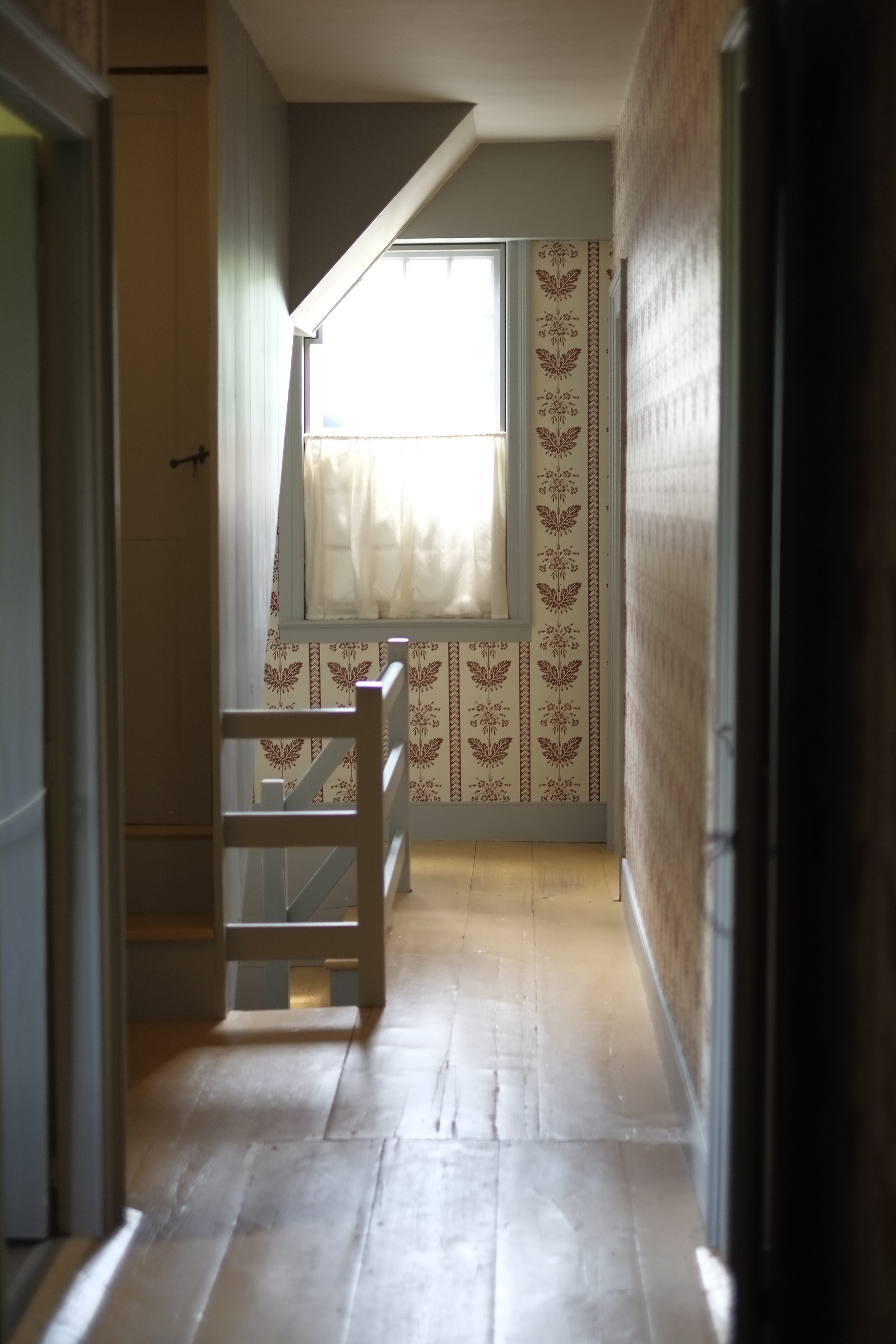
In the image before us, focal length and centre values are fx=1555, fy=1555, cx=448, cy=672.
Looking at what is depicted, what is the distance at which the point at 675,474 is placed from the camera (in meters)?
3.49

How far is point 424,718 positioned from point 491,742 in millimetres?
292

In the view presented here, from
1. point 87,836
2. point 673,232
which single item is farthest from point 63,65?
point 673,232

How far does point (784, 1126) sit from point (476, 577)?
4327mm

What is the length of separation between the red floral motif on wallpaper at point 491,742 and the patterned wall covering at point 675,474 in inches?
59.2

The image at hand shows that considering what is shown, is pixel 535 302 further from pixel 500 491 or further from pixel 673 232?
pixel 673 232

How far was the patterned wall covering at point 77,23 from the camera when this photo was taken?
2.41 meters

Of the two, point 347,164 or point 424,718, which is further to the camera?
point 424,718

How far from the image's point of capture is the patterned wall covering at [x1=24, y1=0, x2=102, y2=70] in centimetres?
241

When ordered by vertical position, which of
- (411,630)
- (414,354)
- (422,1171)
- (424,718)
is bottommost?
(422,1171)

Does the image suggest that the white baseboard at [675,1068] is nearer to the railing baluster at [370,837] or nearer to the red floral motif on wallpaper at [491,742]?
the railing baluster at [370,837]

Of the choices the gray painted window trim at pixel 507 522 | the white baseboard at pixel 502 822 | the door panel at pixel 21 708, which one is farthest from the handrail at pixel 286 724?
the white baseboard at pixel 502 822

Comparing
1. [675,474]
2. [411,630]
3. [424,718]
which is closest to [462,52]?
[675,474]

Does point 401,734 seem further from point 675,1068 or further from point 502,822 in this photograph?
point 675,1068

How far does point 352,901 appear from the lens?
244 inches
